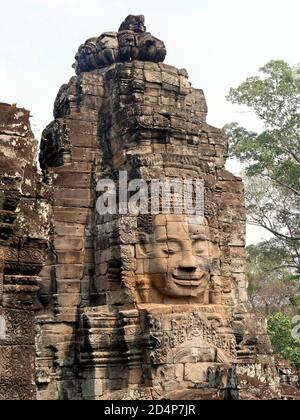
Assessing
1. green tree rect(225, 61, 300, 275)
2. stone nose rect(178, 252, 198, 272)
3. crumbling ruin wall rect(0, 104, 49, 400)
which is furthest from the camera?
green tree rect(225, 61, 300, 275)

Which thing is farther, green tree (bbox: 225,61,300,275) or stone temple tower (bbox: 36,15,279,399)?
green tree (bbox: 225,61,300,275)

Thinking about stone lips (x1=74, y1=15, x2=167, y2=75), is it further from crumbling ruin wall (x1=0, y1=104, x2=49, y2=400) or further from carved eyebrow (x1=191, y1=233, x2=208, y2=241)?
crumbling ruin wall (x1=0, y1=104, x2=49, y2=400)

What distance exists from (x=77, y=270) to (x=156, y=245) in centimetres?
145


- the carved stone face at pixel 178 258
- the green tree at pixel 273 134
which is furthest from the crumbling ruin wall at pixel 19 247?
the green tree at pixel 273 134

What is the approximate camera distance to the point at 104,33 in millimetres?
12508

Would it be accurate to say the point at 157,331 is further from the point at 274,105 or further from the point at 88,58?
the point at 274,105

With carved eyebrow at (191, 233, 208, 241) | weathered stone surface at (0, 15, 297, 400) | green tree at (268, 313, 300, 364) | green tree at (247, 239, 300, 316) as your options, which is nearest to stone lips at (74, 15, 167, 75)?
weathered stone surface at (0, 15, 297, 400)

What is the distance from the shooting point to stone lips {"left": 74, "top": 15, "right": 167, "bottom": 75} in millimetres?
12156

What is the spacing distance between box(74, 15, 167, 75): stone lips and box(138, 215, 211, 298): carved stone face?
129 inches

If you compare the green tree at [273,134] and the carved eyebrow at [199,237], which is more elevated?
the green tree at [273,134]

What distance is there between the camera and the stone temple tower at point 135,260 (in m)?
10.1

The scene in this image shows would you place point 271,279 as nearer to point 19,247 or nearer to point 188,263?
point 188,263

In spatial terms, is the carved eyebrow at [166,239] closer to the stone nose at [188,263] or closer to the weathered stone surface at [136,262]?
the weathered stone surface at [136,262]

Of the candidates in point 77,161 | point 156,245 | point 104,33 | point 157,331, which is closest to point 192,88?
point 104,33
